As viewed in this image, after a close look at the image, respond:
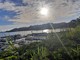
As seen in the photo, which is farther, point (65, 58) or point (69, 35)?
point (69, 35)

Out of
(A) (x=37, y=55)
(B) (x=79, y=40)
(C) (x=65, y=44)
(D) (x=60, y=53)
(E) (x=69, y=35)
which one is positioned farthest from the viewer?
(E) (x=69, y=35)

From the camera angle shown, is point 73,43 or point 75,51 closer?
point 75,51

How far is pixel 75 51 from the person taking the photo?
15.9ft

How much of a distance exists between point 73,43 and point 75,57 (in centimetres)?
131

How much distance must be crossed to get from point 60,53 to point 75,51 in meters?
0.50

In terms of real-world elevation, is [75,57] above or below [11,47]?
below

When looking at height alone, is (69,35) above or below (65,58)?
above

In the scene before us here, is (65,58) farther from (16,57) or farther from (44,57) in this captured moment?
(16,57)

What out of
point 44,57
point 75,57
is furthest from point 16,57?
point 75,57

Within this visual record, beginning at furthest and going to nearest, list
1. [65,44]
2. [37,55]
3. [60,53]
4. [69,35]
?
[69,35]
[65,44]
[60,53]
[37,55]

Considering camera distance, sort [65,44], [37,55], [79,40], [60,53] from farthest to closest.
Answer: [79,40], [65,44], [60,53], [37,55]

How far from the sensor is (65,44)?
5.81m

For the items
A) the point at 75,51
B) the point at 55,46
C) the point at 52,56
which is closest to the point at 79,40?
the point at 55,46

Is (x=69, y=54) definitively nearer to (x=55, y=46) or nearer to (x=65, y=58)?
(x=65, y=58)
